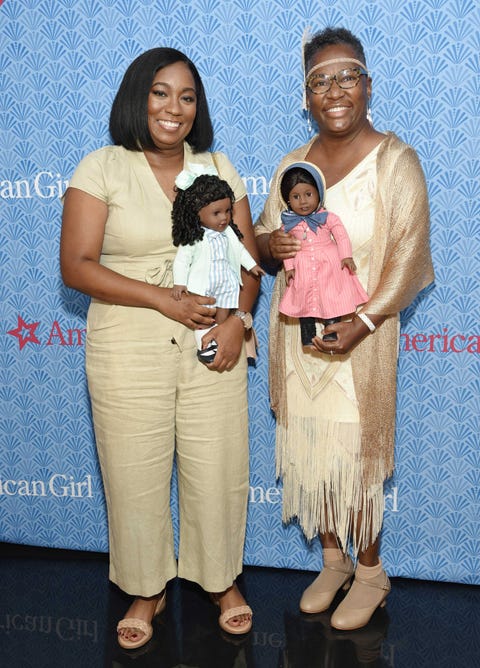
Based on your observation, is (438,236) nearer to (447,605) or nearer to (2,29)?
(447,605)

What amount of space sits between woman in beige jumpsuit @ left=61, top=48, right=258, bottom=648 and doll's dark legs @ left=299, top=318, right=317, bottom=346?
185 mm

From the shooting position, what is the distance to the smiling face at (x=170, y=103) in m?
2.15

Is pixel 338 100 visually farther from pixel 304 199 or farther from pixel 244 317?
pixel 244 317

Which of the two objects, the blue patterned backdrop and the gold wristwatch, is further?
the blue patterned backdrop

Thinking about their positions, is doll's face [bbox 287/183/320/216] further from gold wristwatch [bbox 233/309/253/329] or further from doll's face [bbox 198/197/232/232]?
gold wristwatch [bbox 233/309/253/329]

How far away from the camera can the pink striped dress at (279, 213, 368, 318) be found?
2209 millimetres

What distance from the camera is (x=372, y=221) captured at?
88.6 inches

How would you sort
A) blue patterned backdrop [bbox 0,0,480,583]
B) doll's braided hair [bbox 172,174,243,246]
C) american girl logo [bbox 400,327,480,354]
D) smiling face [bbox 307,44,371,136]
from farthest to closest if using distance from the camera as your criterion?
american girl logo [bbox 400,327,480,354] → blue patterned backdrop [bbox 0,0,480,583] → smiling face [bbox 307,44,371,136] → doll's braided hair [bbox 172,174,243,246]

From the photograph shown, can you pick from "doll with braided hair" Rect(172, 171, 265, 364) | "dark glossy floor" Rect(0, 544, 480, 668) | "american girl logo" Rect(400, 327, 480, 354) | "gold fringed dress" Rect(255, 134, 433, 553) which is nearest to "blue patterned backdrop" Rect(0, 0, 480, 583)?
"american girl logo" Rect(400, 327, 480, 354)

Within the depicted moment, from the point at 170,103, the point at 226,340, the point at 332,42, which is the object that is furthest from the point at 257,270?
the point at 332,42

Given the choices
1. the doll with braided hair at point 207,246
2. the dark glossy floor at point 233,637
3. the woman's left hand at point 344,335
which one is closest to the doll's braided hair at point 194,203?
the doll with braided hair at point 207,246

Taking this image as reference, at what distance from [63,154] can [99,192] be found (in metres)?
0.72

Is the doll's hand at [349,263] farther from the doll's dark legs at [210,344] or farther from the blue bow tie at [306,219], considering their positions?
the doll's dark legs at [210,344]

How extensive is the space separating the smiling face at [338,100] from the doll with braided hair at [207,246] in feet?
1.23
